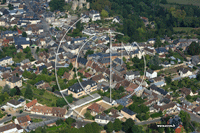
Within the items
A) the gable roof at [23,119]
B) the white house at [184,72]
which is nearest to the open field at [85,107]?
the gable roof at [23,119]

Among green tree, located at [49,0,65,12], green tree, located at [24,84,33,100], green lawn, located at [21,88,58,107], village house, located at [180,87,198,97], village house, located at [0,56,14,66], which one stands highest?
green tree, located at [49,0,65,12]

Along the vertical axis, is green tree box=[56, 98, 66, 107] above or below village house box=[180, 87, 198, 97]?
above

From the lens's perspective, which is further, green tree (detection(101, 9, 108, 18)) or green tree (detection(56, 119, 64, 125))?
green tree (detection(101, 9, 108, 18))

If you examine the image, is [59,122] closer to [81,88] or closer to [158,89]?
[81,88]

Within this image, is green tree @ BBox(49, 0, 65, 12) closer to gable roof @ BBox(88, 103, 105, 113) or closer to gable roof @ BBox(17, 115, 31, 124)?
gable roof @ BBox(88, 103, 105, 113)

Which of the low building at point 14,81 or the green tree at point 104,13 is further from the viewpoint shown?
the green tree at point 104,13

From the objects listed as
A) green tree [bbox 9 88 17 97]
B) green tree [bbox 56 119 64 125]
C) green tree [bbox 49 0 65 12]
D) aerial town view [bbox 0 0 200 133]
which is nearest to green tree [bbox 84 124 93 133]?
aerial town view [bbox 0 0 200 133]

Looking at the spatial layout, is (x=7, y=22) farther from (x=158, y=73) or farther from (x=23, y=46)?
(x=158, y=73)

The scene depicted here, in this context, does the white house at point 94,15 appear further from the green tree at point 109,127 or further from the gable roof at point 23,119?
the green tree at point 109,127
